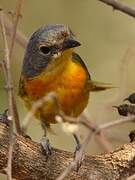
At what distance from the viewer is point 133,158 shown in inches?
131

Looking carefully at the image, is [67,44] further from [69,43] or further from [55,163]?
A: [55,163]

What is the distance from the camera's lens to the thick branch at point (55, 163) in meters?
3.13

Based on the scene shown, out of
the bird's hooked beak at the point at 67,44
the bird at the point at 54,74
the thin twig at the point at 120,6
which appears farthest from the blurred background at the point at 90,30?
the thin twig at the point at 120,6

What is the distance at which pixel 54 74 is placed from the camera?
3543 mm

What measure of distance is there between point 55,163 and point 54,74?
55 centimetres

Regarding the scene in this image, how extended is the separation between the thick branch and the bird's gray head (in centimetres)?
53

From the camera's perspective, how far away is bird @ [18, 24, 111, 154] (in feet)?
11.2

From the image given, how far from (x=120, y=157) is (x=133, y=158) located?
70mm

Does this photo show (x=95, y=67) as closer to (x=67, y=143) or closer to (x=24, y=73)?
(x=67, y=143)

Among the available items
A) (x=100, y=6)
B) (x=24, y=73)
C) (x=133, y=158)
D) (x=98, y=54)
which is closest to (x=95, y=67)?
(x=98, y=54)

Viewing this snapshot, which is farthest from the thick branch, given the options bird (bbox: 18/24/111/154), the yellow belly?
the yellow belly

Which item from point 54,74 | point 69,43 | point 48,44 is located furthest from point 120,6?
point 54,74

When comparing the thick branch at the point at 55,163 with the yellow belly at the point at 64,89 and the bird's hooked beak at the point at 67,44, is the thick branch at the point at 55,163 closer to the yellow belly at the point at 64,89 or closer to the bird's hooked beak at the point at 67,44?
the yellow belly at the point at 64,89

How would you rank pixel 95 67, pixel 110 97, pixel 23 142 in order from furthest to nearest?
pixel 95 67, pixel 110 97, pixel 23 142
